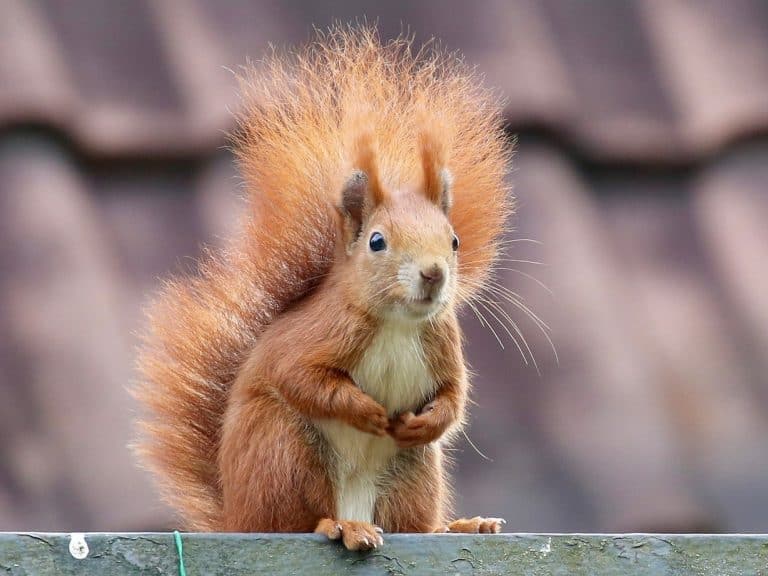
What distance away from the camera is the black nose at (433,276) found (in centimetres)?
243

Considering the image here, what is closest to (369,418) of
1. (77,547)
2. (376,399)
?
(376,399)

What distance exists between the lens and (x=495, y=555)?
2.23 m

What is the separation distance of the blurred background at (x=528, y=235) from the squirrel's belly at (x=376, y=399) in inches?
18.4

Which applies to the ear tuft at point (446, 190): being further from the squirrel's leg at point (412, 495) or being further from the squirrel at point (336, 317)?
the squirrel's leg at point (412, 495)

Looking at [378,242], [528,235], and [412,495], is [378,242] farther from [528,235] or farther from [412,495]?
[528,235]

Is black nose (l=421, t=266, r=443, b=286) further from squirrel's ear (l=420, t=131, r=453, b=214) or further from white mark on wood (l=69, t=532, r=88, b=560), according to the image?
white mark on wood (l=69, t=532, r=88, b=560)

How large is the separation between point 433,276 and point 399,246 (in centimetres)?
9

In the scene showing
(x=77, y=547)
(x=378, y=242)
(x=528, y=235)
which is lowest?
(x=77, y=547)

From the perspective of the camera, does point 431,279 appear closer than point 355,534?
No

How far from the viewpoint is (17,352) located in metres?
3.04

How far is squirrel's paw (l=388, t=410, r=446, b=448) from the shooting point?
8.05ft

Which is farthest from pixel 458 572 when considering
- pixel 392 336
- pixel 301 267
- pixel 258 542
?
pixel 301 267

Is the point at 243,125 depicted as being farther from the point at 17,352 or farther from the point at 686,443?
the point at 686,443

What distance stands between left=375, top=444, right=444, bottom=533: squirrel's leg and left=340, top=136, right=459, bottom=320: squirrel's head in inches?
9.1
